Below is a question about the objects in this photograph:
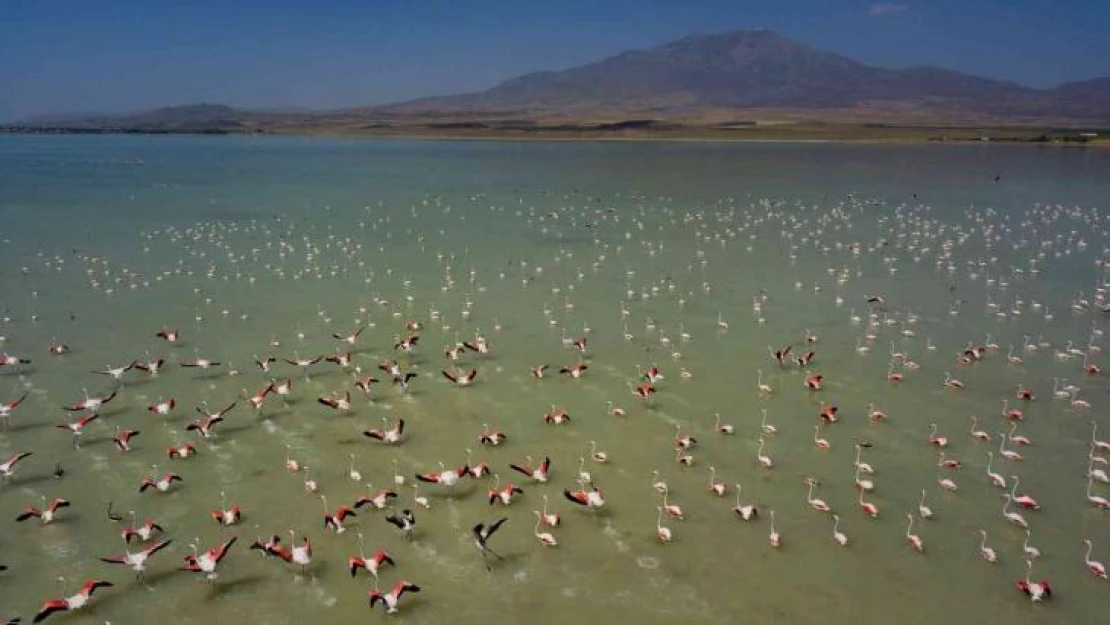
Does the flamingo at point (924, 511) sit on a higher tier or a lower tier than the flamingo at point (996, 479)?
lower

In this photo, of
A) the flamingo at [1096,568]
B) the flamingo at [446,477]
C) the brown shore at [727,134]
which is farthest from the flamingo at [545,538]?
the brown shore at [727,134]

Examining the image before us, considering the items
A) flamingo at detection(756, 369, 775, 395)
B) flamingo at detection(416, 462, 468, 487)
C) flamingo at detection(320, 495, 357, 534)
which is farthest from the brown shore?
flamingo at detection(320, 495, 357, 534)

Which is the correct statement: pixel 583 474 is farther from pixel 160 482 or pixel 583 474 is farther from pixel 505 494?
pixel 160 482

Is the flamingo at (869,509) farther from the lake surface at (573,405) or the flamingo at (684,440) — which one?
the flamingo at (684,440)

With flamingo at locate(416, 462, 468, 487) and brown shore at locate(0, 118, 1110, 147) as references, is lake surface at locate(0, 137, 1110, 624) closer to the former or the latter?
flamingo at locate(416, 462, 468, 487)

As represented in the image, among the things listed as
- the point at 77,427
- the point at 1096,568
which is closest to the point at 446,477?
the point at 77,427

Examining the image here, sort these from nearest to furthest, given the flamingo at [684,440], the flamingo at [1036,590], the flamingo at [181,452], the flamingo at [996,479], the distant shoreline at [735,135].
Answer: the flamingo at [1036,590], the flamingo at [996,479], the flamingo at [181,452], the flamingo at [684,440], the distant shoreline at [735,135]
